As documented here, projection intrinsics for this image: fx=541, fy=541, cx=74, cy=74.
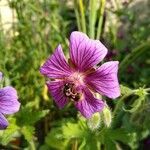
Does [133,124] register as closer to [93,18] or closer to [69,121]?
[69,121]

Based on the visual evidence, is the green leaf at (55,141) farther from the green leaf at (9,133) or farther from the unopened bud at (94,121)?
the unopened bud at (94,121)

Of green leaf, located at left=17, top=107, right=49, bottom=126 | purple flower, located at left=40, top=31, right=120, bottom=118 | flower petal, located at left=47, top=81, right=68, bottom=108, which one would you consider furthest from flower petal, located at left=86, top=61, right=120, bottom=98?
green leaf, located at left=17, top=107, right=49, bottom=126


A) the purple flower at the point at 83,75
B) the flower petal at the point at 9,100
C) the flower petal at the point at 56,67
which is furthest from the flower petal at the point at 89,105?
the flower petal at the point at 9,100

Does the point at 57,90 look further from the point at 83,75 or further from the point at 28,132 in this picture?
the point at 28,132

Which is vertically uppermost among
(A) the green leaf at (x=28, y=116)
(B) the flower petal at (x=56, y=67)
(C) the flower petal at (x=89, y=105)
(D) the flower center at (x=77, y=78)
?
(B) the flower petal at (x=56, y=67)

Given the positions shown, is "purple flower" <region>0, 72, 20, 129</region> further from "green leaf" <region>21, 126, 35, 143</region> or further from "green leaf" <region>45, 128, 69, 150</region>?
"green leaf" <region>45, 128, 69, 150</region>

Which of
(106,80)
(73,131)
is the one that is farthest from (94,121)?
(73,131)
